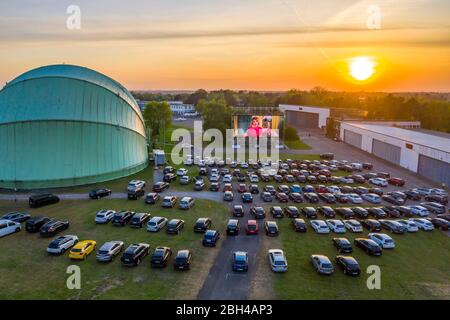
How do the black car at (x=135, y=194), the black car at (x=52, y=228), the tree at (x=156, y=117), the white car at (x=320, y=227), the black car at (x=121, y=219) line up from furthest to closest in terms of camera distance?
1. the tree at (x=156, y=117)
2. the black car at (x=135, y=194)
3. the black car at (x=121, y=219)
4. the white car at (x=320, y=227)
5. the black car at (x=52, y=228)

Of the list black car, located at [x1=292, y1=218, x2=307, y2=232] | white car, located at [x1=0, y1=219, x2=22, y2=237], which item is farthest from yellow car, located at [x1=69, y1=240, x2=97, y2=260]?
black car, located at [x1=292, y1=218, x2=307, y2=232]

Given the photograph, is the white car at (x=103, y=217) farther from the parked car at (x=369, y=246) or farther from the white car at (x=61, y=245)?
the parked car at (x=369, y=246)

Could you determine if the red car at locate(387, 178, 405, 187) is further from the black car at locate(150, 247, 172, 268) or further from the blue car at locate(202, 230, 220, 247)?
the black car at locate(150, 247, 172, 268)

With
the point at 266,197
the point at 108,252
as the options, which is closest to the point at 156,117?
the point at 266,197

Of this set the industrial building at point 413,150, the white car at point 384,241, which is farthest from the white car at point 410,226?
the industrial building at point 413,150

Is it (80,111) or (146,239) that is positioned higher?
(80,111)

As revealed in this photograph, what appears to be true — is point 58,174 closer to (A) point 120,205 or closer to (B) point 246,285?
(A) point 120,205
